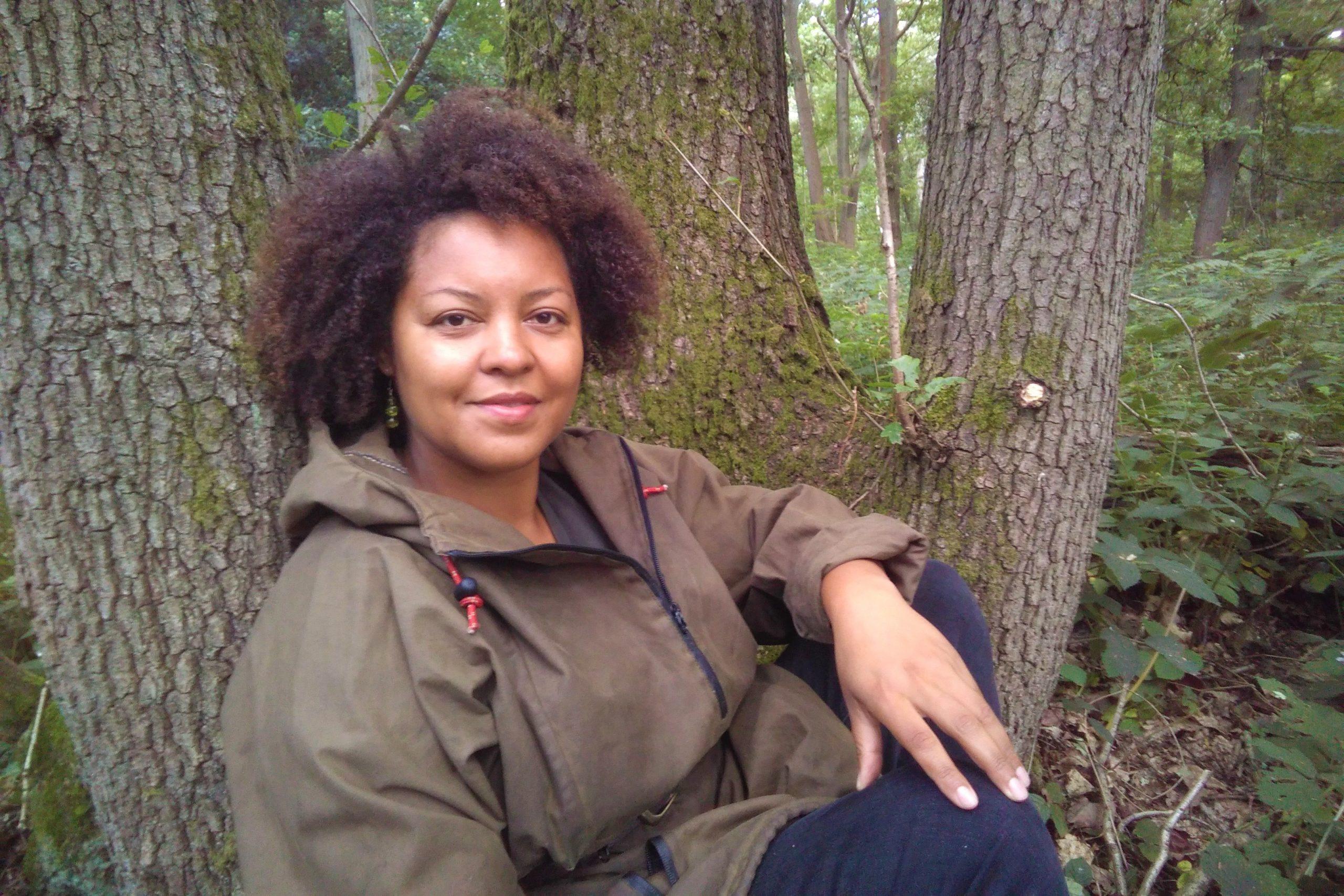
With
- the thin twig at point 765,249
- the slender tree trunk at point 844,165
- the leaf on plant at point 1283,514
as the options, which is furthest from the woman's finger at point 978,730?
the slender tree trunk at point 844,165

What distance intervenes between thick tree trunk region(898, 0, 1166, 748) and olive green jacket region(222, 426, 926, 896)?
0.60 m

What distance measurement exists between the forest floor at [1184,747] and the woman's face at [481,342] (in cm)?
198

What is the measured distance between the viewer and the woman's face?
1298 millimetres

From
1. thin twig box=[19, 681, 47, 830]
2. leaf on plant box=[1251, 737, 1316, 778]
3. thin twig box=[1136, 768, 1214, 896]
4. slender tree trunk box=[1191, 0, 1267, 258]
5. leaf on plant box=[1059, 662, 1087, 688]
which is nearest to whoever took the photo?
leaf on plant box=[1251, 737, 1316, 778]

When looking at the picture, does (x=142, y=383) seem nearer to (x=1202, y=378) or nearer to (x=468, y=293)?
(x=468, y=293)

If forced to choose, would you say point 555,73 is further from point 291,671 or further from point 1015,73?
point 291,671

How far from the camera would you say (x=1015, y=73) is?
1.92 meters

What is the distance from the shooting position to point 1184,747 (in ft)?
8.30

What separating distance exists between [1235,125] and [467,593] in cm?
972

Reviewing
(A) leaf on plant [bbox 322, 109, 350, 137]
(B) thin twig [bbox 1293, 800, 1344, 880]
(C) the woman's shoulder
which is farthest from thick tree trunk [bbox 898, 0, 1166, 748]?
(A) leaf on plant [bbox 322, 109, 350, 137]

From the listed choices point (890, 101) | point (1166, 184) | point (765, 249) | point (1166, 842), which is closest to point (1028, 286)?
point (765, 249)

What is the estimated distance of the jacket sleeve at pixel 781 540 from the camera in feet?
4.97

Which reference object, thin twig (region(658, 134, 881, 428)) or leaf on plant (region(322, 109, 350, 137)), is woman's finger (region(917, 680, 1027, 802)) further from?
leaf on plant (region(322, 109, 350, 137))

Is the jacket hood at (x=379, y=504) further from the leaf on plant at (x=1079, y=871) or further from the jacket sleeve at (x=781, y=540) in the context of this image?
the leaf on plant at (x=1079, y=871)
